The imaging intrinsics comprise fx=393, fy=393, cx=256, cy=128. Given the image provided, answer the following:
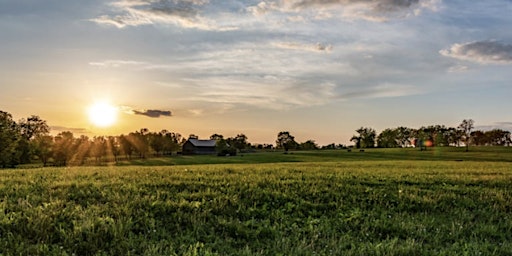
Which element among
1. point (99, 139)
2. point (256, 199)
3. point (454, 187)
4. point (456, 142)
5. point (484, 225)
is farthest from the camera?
point (456, 142)

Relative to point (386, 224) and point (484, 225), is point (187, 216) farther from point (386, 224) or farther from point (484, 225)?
point (484, 225)

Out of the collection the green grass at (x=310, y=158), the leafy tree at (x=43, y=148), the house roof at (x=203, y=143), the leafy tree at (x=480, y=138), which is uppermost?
the leafy tree at (x=480, y=138)

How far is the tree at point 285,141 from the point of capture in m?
184

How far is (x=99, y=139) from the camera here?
11838cm

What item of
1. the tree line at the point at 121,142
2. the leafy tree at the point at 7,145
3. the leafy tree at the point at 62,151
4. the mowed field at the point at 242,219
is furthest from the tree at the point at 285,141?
the mowed field at the point at 242,219

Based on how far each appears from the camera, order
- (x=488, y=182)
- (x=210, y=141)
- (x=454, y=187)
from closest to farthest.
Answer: (x=454, y=187) → (x=488, y=182) → (x=210, y=141)

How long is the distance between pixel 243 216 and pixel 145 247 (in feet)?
10.1

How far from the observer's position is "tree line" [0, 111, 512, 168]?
260 ft

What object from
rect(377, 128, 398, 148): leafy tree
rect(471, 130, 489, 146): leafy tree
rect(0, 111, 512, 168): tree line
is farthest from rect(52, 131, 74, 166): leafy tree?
rect(471, 130, 489, 146): leafy tree

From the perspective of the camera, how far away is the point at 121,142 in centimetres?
11875

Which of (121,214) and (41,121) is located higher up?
(41,121)

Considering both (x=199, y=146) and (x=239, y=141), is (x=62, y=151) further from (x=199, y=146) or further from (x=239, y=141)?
(x=239, y=141)

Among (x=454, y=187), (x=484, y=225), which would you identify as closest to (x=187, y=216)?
(x=484, y=225)

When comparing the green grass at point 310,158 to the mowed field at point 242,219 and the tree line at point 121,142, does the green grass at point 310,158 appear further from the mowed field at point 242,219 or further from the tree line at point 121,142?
the mowed field at point 242,219
